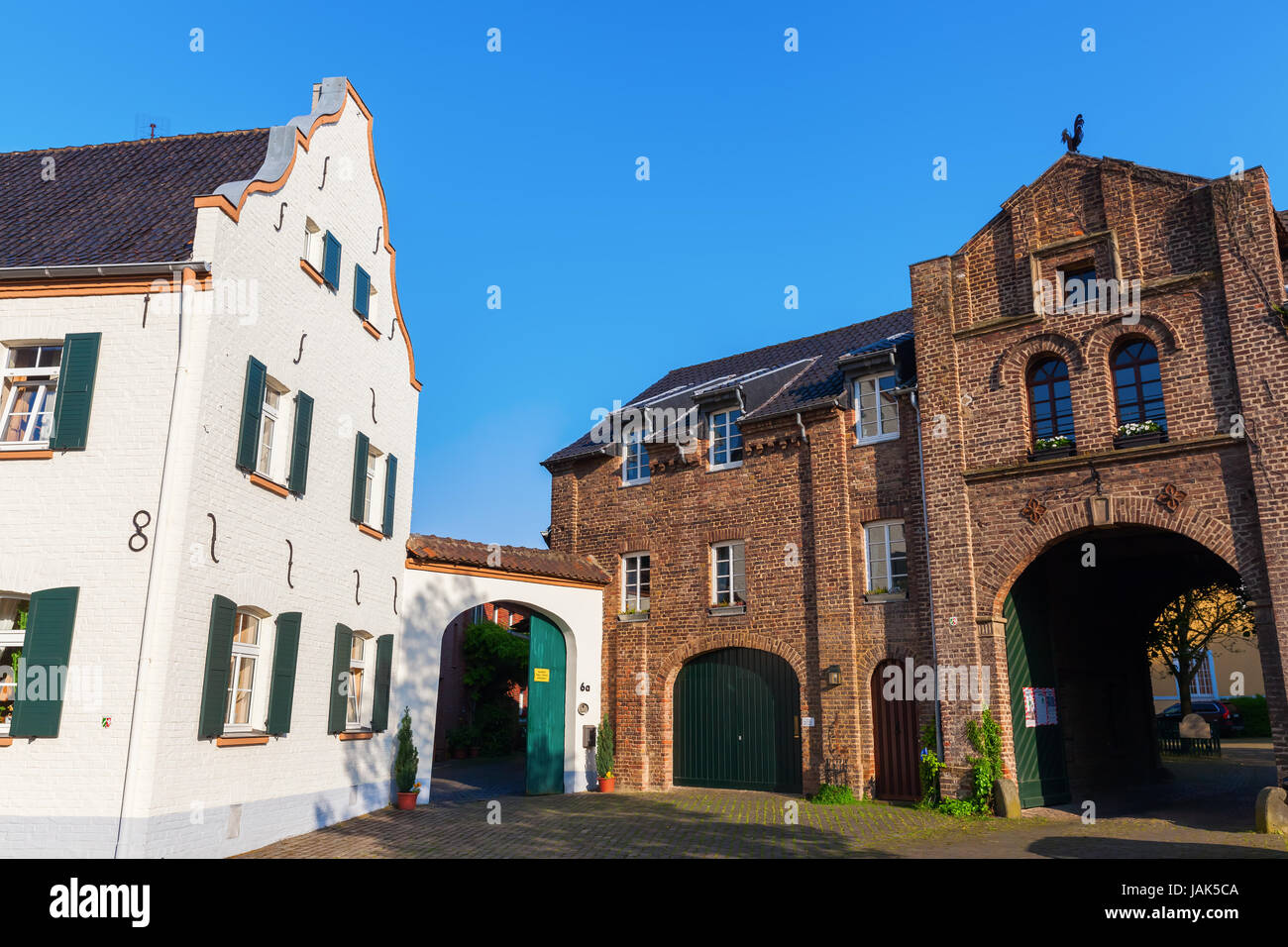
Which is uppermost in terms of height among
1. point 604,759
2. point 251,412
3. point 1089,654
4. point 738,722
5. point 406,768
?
point 251,412

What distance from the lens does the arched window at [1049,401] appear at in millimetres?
15402

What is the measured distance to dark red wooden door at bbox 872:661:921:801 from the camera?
16188 millimetres

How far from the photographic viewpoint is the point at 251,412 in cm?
1178

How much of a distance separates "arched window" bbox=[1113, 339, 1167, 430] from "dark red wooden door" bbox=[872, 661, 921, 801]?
19.2ft

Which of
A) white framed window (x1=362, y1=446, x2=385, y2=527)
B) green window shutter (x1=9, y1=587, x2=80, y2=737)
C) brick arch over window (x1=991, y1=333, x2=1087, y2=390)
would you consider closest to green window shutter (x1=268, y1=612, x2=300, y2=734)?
green window shutter (x1=9, y1=587, x2=80, y2=737)

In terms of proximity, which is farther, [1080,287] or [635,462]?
[635,462]

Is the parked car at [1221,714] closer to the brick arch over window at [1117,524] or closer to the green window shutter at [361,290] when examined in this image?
the brick arch over window at [1117,524]

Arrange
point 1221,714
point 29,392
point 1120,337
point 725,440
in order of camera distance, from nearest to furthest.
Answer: point 29,392
point 1120,337
point 725,440
point 1221,714

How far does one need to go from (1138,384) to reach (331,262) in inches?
512

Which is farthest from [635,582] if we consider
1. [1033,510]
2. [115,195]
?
[115,195]

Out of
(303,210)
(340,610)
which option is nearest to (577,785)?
(340,610)

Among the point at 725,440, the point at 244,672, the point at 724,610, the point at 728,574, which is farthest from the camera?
the point at 725,440

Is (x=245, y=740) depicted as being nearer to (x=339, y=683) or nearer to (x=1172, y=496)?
(x=339, y=683)

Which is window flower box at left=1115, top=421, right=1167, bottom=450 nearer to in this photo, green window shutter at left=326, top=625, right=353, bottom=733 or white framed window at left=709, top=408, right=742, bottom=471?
white framed window at left=709, top=408, right=742, bottom=471
